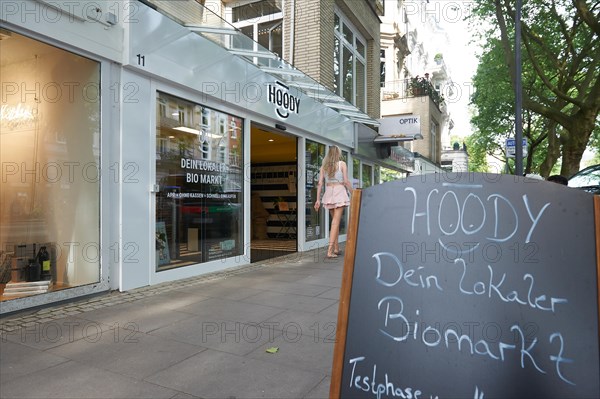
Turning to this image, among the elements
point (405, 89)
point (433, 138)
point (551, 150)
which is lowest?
point (551, 150)

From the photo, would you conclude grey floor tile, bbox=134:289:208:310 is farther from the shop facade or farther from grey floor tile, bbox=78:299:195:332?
the shop facade

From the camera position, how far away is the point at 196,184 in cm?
634

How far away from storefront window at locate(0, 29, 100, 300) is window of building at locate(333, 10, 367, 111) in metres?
8.55

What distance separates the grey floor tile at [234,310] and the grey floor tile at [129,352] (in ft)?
2.55

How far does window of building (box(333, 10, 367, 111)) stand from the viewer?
13186 mm

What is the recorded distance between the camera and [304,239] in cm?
1002

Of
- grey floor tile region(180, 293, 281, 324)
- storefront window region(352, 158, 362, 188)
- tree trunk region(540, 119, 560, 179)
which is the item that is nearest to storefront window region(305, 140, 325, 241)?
storefront window region(352, 158, 362, 188)

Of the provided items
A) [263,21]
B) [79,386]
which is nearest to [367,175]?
[263,21]

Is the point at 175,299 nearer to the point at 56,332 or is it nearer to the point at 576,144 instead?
the point at 56,332

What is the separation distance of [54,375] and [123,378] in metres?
0.48

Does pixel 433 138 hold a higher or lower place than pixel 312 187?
higher

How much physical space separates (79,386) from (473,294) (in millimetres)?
2466

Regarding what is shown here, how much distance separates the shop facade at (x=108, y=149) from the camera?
4844 millimetres

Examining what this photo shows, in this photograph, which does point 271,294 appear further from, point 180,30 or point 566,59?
point 566,59
